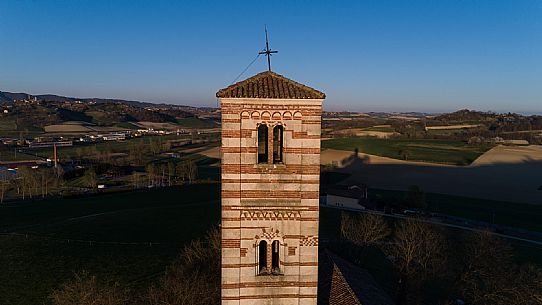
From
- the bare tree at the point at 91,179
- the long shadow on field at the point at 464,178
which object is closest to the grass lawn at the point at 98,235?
the bare tree at the point at 91,179

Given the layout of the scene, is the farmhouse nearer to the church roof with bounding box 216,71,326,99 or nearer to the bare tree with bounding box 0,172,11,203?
the church roof with bounding box 216,71,326,99

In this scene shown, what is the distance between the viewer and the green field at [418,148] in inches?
3187

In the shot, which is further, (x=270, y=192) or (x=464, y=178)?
(x=464, y=178)

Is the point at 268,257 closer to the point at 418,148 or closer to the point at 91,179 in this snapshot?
the point at 91,179

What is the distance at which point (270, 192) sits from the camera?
12.7 meters

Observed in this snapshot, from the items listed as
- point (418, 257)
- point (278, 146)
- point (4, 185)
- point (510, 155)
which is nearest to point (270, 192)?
point (278, 146)

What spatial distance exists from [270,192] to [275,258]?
2639mm

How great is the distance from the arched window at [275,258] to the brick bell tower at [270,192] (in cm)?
4

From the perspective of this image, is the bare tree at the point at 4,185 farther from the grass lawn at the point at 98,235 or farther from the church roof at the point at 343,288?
the church roof at the point at 343,288

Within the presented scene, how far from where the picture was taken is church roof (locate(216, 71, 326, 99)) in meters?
12.2

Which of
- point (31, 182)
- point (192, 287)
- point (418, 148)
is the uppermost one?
point (418, 148)

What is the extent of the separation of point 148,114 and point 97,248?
147836 millimetres

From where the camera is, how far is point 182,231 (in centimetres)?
4409

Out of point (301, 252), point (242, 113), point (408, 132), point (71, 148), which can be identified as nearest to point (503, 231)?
point (301, 252)
